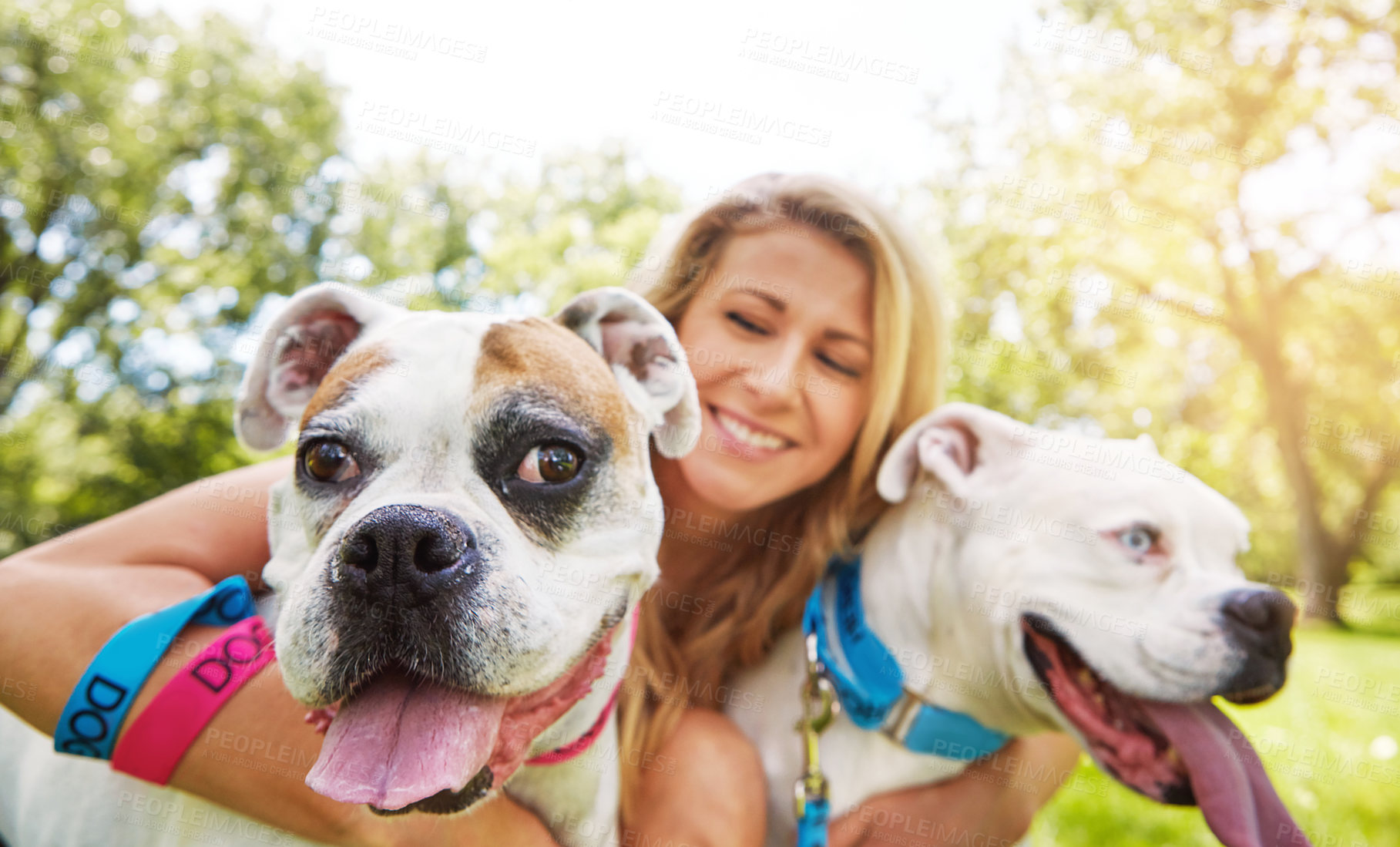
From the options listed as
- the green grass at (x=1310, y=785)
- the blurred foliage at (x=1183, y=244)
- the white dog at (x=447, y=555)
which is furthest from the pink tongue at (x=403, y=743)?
the blurred foliage at (x=1183, y=244)

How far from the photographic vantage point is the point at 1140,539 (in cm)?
204

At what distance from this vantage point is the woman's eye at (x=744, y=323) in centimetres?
246

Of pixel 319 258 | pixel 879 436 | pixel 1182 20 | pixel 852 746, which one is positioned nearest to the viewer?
pixel 852 746

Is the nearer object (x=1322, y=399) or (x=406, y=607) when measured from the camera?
(x=406, y=607)

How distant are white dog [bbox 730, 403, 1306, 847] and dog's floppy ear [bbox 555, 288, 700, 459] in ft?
2.31

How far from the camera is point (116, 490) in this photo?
39.7 feet

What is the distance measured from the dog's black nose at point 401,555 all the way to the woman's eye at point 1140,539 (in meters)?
1.62

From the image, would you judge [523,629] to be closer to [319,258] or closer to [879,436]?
[879,436]

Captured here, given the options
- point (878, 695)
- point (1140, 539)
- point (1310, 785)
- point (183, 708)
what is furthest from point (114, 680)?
point (1310, 785)

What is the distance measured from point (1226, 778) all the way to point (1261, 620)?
1.19ft

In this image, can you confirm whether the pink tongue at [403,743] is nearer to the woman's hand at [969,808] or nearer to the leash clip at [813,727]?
the leash clip at [813,727]

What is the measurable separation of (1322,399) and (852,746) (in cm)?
1050

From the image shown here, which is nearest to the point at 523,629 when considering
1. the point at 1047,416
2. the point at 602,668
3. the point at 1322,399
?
the point at 602,668

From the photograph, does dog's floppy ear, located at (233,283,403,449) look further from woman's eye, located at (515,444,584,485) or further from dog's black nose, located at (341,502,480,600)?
dog's black nose, located at (341,502,480,600)
